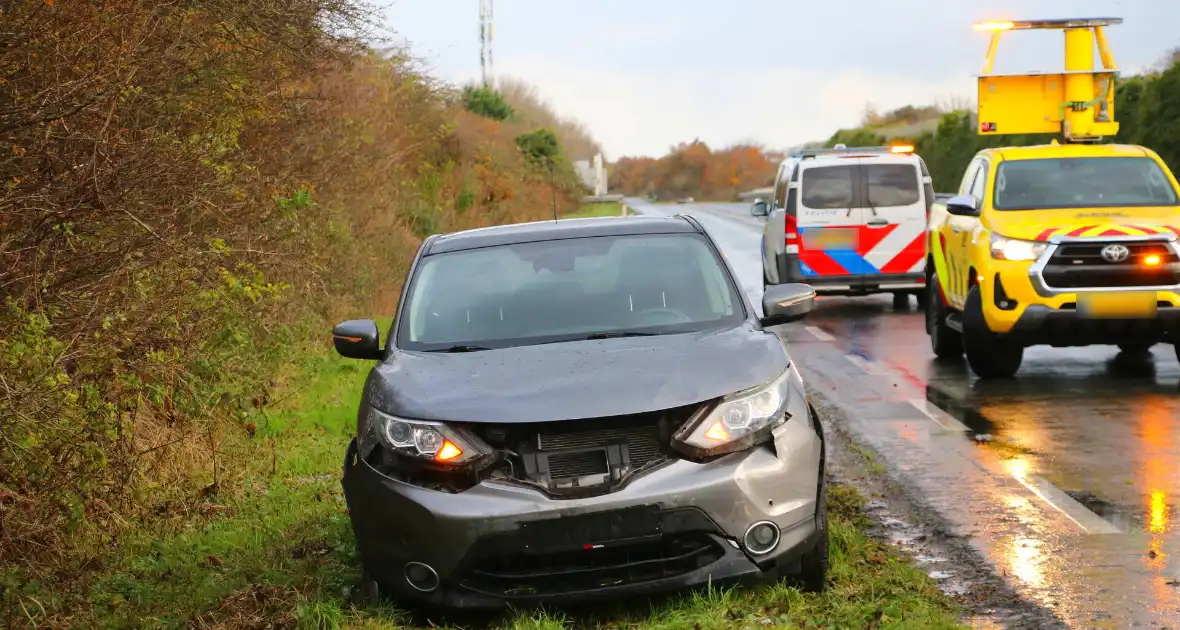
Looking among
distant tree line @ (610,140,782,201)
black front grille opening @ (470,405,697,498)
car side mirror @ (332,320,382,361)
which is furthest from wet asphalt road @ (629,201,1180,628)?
distant tree line @ (610,140,782,201)

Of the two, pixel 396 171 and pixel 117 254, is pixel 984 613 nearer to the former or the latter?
pixel 117 254

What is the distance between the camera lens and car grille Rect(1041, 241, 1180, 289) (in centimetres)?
1195

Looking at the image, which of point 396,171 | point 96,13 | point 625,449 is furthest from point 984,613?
point 396,171

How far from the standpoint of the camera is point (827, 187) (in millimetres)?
19922

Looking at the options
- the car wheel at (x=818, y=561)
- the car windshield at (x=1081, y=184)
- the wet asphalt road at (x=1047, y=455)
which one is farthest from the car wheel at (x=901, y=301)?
the car wheel at (x=818, y=561)

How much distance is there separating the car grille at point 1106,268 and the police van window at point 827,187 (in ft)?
25.4

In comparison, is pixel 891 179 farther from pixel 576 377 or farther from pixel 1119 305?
pixel 576 377

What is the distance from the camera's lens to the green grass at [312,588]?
5867mm

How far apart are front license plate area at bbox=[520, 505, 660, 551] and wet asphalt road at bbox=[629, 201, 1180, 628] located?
1.49 metres

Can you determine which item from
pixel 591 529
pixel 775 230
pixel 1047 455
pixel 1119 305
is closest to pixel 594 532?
pixel 591 529

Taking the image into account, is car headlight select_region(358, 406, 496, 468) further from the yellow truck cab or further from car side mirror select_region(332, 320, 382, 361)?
the yellow truck cab

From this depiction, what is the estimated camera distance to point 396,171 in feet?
77.6

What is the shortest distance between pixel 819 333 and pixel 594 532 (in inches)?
461

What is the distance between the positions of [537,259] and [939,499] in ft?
7.76
